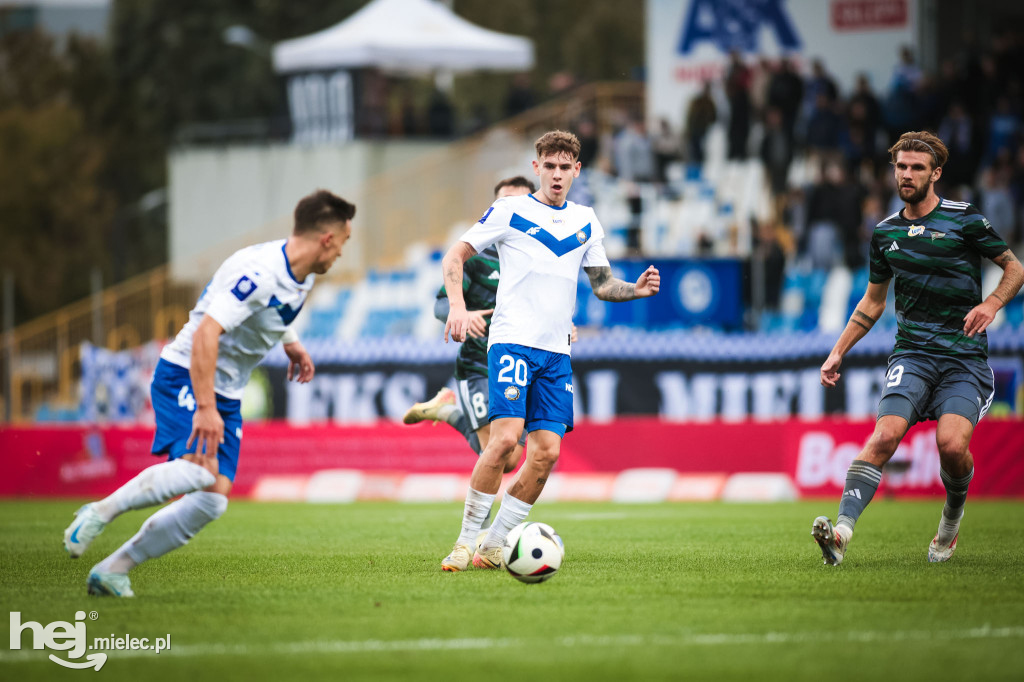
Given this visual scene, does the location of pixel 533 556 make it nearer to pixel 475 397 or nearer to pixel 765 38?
pixel 475 397

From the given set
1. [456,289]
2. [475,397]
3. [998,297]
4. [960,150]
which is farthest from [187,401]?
[960,150]

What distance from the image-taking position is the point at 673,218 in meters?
24.2

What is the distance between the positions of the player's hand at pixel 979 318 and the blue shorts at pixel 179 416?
14.3ft

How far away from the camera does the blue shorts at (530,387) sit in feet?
26.5

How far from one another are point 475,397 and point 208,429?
345 cm

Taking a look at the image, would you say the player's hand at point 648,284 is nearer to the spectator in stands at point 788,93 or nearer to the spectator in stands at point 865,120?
the spectator in stands at point 865,120

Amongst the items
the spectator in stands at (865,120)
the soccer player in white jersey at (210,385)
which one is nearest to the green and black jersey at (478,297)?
the soccer player in white jersey at (210,385)

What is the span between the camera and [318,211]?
699cm

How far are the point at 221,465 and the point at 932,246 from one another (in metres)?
4.56

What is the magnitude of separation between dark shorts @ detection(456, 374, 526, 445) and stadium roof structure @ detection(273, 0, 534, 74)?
2166 centimetres

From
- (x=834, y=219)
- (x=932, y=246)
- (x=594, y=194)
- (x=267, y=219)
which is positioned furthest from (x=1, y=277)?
(x=932, y=246)

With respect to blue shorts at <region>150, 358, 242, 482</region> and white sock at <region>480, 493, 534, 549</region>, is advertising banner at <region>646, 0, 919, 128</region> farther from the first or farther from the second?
blue shorts at <region>150, 358, 242, 482</region>

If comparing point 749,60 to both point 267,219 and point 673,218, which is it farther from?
point 267,219

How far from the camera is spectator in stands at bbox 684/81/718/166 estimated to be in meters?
24.7
